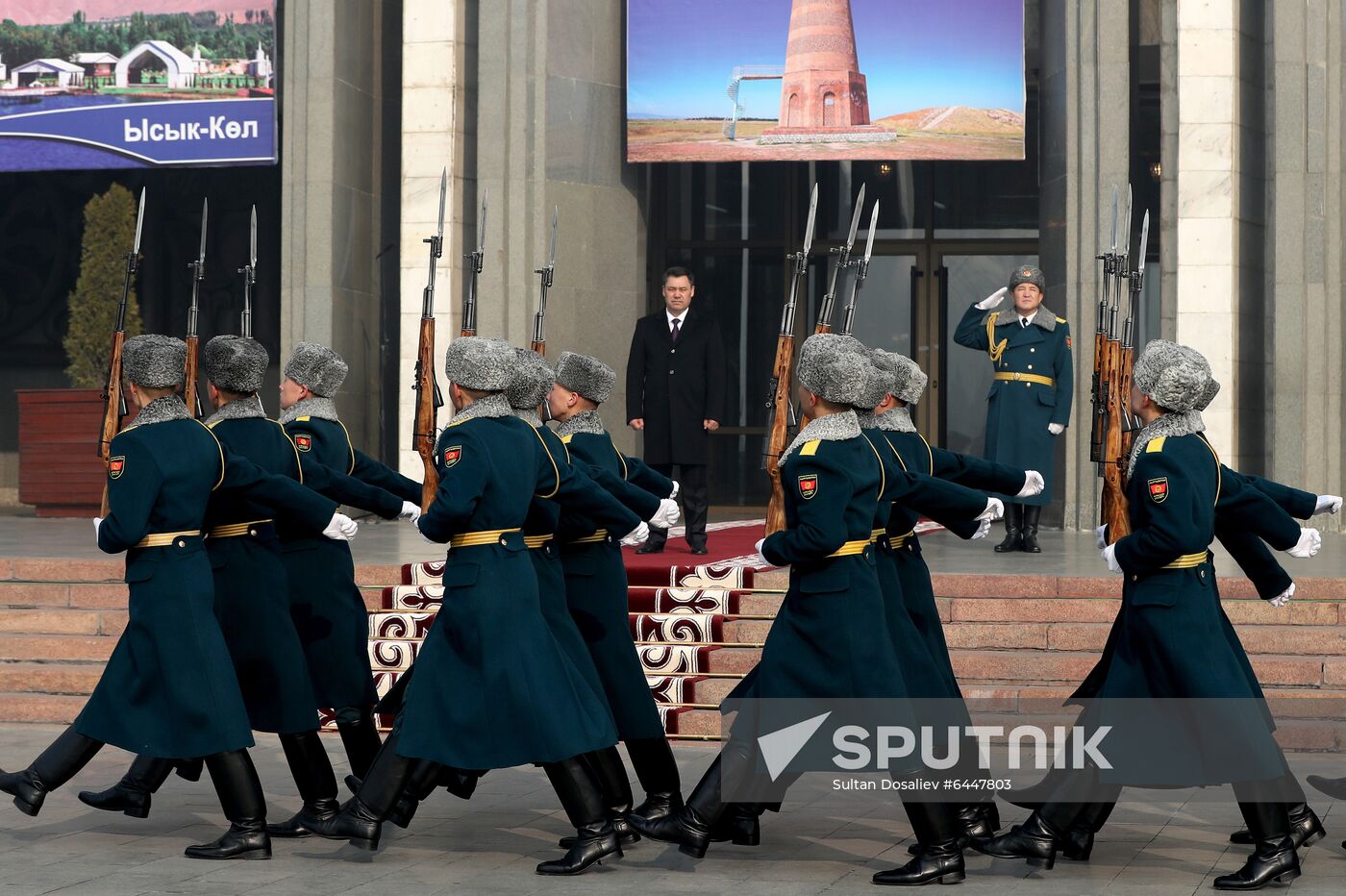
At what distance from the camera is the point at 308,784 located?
20.8 ft

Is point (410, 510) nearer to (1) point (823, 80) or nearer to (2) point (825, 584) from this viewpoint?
(2) point (825, 584)

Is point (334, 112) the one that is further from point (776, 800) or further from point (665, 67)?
A: point (776, 800)

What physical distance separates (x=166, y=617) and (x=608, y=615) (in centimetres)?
151

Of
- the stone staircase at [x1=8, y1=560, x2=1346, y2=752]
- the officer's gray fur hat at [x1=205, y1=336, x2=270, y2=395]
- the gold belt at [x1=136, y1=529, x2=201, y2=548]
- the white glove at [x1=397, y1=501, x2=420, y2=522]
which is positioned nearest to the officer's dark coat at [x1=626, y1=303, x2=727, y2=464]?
the stone staircase at [x1=8, y1=560, x2=1346, y2=752]

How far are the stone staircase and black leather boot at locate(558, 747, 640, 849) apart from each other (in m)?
2.17

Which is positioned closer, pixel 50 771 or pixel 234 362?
pixel 50 771

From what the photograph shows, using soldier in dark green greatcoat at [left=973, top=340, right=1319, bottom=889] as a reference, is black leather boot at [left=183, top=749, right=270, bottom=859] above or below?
below

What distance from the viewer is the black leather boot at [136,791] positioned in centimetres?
637

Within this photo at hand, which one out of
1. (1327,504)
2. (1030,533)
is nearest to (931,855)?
(1327,504)

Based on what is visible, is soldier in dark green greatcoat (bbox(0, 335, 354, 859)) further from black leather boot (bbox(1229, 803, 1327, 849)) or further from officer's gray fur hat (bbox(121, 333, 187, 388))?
black leather boot (bbox(1229, 803, 1327, 849))

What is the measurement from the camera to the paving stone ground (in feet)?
18.1

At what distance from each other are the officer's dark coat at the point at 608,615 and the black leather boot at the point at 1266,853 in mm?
1993

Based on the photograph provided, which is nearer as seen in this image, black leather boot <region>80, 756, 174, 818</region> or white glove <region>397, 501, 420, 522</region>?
black leather boot <region>80, 756, 174, 818</region>

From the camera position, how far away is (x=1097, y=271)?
13.6 metres
